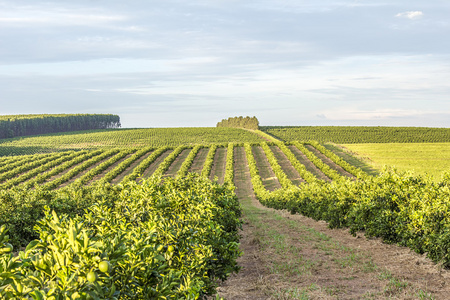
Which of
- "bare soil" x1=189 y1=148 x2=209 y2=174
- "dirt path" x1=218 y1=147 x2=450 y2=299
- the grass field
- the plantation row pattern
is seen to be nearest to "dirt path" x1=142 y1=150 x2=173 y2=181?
the plantation row pattern

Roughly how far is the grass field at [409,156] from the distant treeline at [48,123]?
128028 mm

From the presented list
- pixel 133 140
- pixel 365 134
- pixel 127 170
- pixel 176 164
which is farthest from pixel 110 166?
pixel 365 134

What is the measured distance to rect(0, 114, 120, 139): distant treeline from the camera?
14565cm

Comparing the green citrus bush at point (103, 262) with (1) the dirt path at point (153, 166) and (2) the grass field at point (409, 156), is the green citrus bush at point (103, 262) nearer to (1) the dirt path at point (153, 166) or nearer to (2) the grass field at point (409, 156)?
(1) the dirt path at point (153, 166)

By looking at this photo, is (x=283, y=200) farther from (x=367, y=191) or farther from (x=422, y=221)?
(x=422, y=221)

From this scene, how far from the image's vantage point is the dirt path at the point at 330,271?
10.9 metres

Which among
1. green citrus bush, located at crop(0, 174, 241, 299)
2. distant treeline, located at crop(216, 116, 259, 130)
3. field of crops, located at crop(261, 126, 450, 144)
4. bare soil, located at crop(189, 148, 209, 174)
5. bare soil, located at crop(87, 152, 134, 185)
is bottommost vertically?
bare soil, located at crop(87, 152, 134, 185)

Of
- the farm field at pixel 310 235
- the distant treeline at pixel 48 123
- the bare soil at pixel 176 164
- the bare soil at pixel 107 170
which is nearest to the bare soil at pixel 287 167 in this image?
the bare soil at pixel 176 164

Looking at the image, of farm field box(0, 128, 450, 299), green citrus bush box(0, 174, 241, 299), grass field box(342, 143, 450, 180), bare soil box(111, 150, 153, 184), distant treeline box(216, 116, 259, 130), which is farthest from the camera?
distant treeline box(216, 116, 259, 130)

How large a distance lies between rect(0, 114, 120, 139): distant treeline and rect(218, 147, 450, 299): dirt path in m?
150

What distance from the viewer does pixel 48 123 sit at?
163000 mm

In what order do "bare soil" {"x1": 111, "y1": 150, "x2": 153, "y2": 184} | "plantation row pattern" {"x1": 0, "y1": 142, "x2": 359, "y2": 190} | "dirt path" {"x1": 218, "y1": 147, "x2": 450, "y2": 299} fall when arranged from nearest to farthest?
"dirt path" {"x1": 218, "y1": 147, "x2": 450, "y2": 299} → "plantation row pattern" {"x1": 0, "y1": 142, "x2": 359, "y2": 190} → "bare soil" {"x1": 111, "y1": 150, "x2": 153, "y2": 184}

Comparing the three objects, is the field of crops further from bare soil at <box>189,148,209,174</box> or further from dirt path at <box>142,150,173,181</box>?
dirt path at <box>142,150,173,181</box>

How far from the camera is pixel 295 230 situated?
2181 cm
